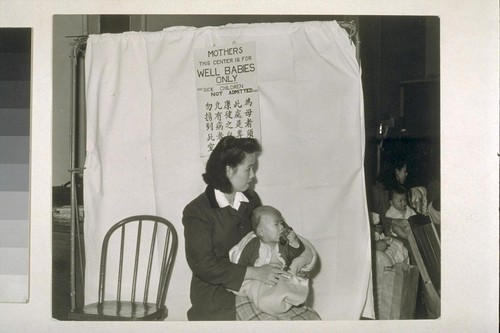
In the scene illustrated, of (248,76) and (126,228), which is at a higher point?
(248,76)

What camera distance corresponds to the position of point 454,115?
156cm

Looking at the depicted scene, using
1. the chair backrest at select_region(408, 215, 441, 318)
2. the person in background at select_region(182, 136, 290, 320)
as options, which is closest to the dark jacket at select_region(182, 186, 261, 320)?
the person in background at select_region(182, 136, 290, 320)

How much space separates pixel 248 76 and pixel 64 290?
80 cm

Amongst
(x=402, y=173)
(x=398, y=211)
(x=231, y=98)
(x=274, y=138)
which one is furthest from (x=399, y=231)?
(x=231, y=98)

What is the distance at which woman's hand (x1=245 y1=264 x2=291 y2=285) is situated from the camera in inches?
59.1

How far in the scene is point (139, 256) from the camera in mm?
1589

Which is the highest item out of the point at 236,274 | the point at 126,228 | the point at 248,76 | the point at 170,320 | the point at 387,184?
the point at 248,76

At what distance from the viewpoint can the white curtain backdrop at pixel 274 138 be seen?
155cm

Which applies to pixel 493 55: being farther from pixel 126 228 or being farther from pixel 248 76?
pixel 126 228

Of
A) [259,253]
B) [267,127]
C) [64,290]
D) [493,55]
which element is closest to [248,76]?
[267,127]

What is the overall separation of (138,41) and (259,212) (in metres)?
0.59

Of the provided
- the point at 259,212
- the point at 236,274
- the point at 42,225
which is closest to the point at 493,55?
the point at 259,212

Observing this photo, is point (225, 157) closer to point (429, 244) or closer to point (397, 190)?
point (397, 190)

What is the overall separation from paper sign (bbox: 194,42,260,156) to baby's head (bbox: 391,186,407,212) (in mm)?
414
